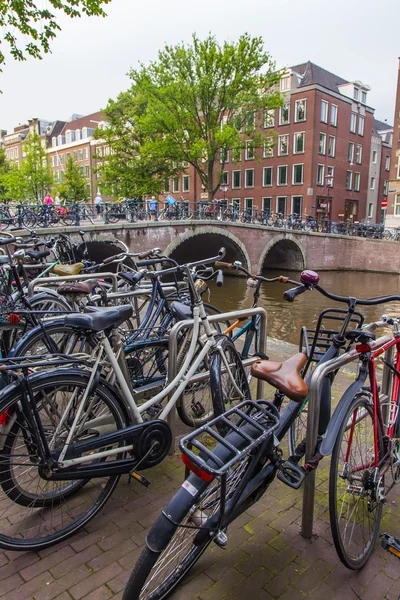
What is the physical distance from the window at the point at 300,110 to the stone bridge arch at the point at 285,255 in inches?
478

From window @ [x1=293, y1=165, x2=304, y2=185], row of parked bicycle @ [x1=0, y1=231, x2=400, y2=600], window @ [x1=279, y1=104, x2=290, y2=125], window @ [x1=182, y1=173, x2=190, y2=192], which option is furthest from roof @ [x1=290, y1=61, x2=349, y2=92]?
row of parked bicycle @ [x1=0, y1=231, x2=400, y2=600]

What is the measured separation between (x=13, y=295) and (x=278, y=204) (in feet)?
108

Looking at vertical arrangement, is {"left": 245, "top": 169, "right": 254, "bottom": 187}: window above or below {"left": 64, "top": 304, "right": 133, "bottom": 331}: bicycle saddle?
above

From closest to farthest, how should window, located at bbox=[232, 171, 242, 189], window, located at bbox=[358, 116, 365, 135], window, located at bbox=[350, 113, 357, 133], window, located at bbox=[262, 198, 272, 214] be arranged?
1. window, located at bbox=[262, 198, 272, 214]
2. window, located at bbox=[350, 113, 357, 133]
3. window, located at bbox=[358, 116, 365, 135]
4. window, located at bbox=[232, 171, 242, 189]

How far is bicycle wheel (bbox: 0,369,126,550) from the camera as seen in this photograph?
205 centimetres

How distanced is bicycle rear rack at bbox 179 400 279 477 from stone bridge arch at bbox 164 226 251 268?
17632 millimetres

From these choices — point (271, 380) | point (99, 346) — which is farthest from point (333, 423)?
point (99, 346)

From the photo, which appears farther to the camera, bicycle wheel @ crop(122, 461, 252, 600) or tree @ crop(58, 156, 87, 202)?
tree @ crop(58, 156, 87, 202)

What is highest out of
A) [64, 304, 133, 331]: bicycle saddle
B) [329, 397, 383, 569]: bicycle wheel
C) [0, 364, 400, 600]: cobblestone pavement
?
[64, 304, 133, 331]: bicycle saddle

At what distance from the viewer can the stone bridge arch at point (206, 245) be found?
20.4 m

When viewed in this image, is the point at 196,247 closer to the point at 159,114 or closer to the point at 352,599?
the point at 159,114

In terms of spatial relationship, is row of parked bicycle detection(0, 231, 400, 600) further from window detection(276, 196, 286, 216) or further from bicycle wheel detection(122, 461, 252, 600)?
window detection(276, 196, 286, 216)

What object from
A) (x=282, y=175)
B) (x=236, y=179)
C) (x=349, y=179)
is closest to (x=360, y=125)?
Answer: (x=349, y=179)

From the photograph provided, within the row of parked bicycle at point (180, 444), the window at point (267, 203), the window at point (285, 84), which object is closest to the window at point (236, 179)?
the window at point (267, 203)
